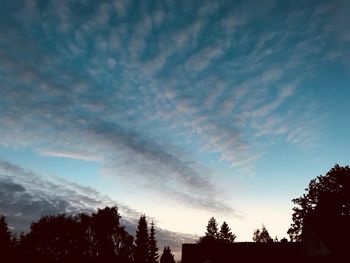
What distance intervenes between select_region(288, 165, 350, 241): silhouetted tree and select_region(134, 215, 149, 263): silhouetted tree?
4375 cm

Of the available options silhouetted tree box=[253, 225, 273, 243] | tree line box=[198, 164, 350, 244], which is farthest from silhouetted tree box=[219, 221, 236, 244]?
tree line box=[198, 164, 350, 244]

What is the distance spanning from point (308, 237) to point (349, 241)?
6.18 metres

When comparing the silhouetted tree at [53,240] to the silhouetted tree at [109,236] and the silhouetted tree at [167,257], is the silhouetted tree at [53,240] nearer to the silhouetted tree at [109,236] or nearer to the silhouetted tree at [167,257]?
the silhouetted tree at [109,236]

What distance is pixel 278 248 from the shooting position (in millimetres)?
48500

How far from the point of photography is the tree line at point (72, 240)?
59594 millimetres

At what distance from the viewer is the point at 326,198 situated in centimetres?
6059

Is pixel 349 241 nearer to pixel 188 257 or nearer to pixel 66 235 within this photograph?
pixel 188 257

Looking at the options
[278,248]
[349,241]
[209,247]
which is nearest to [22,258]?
[209,247]

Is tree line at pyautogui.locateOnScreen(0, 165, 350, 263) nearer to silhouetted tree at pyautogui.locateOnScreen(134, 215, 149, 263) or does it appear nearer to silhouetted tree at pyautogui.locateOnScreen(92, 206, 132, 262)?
silhouetted tree at pyautogui.locateOnScreen(92, 206, 132, 262)

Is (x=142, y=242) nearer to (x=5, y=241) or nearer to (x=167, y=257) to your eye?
(x=167, y=257)

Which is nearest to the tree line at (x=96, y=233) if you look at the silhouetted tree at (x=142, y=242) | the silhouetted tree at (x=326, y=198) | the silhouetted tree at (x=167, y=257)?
the silhouetted tree at (x=326, y=198)

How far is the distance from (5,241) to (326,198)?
57087 millimetres

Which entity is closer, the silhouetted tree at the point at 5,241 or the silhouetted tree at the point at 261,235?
the silhouetted tree at the point at 5,241

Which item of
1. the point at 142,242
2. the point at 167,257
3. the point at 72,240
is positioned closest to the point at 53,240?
the point at 72,240
